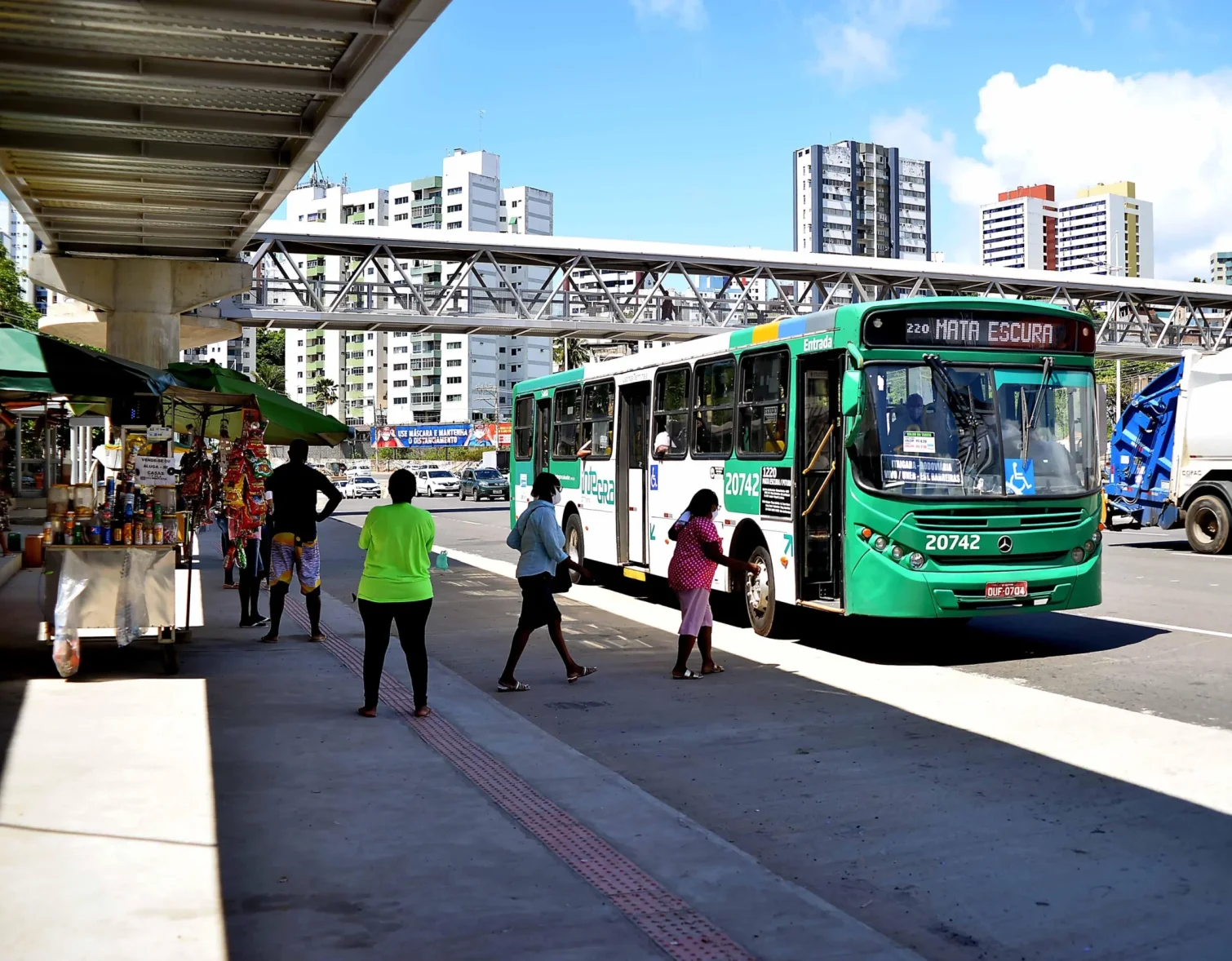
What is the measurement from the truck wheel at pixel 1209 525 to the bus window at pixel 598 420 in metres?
12.2

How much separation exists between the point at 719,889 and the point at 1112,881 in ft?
5.81

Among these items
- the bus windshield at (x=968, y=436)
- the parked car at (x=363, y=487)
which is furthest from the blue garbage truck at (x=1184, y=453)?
the parked car at (x=363, y=487)

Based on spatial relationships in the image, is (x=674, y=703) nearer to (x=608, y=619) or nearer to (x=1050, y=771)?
(x=1050, y=771)

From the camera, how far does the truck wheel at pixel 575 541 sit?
1891 cm

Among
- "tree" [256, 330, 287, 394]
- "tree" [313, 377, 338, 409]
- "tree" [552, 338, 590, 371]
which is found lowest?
"tree" [313, 377, 338, 409]

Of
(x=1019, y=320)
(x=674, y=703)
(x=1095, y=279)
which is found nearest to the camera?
(x=674, y=703)

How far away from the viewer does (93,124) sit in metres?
14.4

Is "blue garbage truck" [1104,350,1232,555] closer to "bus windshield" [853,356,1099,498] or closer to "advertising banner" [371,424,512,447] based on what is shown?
"bus windshield" [853,356,1099,498]

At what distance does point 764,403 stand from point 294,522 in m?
4.90

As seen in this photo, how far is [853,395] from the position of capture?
37.7 ft

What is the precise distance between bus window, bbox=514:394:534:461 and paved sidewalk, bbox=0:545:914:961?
11.6 m

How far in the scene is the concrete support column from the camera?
24.2 metres

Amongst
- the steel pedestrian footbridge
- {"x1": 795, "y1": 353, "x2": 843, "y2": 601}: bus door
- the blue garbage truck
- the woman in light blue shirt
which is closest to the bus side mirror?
{"x1": 795, "y1": 353, "x2": 843, "y2": 601}: bus door

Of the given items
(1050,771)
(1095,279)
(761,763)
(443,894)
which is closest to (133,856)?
(443,894)
